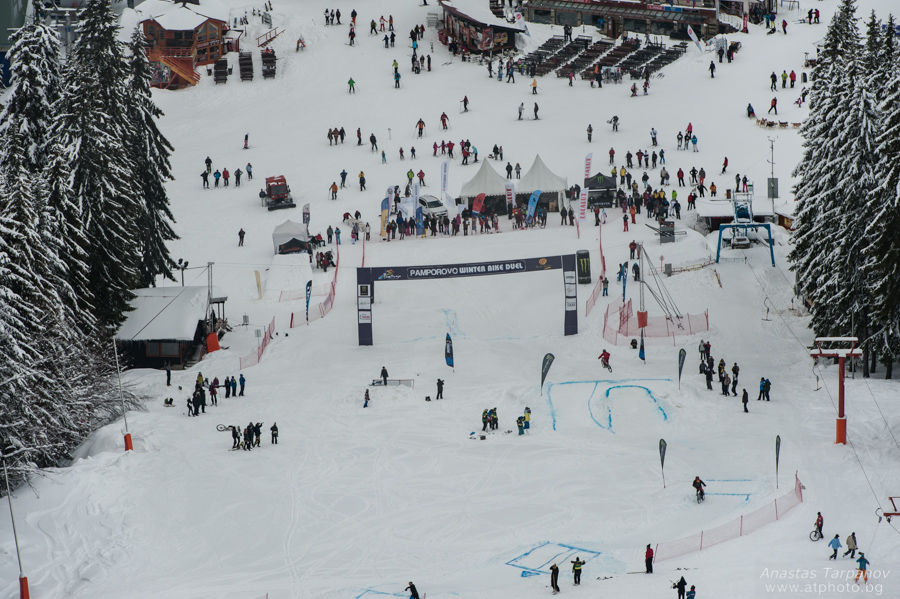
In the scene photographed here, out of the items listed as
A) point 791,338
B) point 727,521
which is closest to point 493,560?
point 727,521

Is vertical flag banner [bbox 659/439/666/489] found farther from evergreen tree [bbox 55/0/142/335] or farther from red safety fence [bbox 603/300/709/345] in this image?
evergreen tree [bbox 55/0/142/335]

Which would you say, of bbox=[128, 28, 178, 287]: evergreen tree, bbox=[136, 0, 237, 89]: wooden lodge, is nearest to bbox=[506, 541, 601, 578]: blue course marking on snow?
bbox=[128, 28, 178, 287]: evergreen tree

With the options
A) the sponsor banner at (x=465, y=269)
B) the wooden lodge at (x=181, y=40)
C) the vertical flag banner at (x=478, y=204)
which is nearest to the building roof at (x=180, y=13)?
the wooden lodge at (x=181, y=40)

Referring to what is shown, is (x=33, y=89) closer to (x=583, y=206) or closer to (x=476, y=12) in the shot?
(x=583, y=206)

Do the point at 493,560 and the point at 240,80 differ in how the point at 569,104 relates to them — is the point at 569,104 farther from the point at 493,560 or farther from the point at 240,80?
the point at 493,560

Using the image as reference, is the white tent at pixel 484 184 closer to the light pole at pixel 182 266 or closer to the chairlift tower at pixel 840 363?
the light pole at pixel 182 266
